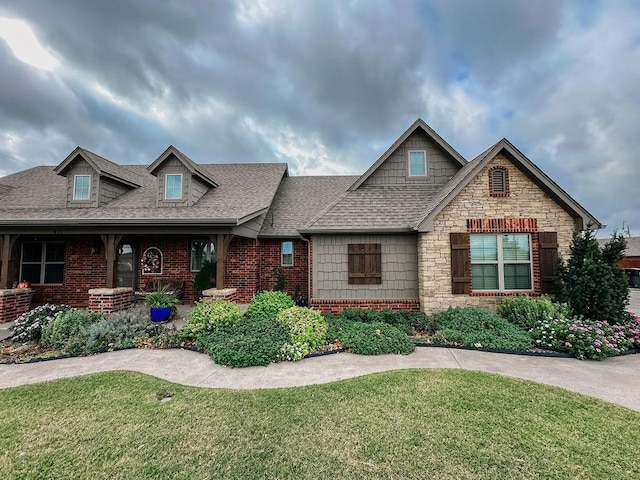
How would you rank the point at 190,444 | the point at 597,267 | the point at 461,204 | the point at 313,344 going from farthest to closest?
the point at 461,204 < the point at 597,267 < the point at 313,344 < the point at 190,444

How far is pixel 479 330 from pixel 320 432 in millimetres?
5220

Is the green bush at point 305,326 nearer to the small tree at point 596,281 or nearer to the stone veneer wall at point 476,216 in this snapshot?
the stone veneer wall at point 476,216

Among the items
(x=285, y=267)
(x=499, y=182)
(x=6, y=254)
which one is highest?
(x=499, y=182)

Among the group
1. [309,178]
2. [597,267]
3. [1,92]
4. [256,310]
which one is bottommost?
[256,310]

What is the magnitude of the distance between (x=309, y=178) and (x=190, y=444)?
46.2ft

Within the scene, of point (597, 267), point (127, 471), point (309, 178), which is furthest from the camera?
point (309, 178)

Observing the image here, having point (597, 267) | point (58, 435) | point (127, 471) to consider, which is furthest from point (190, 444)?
point (597, 267)

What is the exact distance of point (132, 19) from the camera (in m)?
10.8

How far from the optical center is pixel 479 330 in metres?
6.75

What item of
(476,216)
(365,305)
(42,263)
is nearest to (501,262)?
(476,216)

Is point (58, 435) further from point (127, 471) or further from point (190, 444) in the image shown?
point (190, 444)

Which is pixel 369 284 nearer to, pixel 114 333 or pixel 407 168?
pixel 407 168

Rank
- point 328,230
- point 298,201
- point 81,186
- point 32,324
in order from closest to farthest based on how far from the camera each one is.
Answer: point 32,324, point 328,230, point 81,186, point 298,201

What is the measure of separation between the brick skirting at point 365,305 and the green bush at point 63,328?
5.87m
